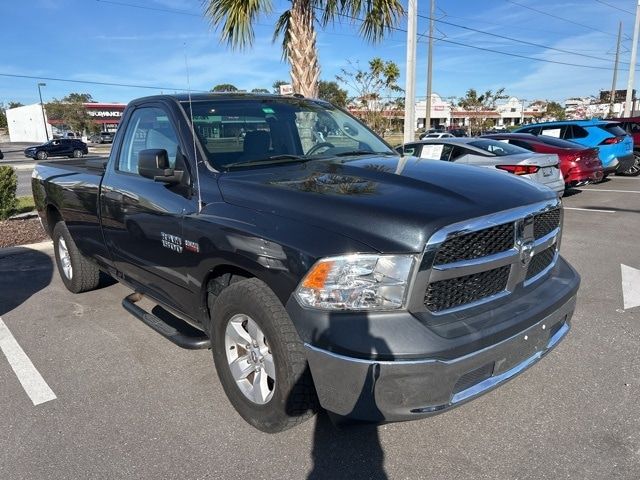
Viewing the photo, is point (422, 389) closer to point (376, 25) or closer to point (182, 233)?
point (182, 233)

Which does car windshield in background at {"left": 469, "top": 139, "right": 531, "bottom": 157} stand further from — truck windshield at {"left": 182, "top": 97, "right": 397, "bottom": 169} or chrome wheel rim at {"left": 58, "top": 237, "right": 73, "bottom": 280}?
chrome wheel rim at {"left": 58, "top": 237, "right": 73, "bottom": 280}

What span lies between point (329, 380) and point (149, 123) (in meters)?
2.62

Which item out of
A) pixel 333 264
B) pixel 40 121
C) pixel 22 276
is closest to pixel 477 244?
pixel 333 264

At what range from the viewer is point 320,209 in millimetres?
2510

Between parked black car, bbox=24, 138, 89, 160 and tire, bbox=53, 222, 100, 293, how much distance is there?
124 ft

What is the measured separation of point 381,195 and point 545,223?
1.05 m

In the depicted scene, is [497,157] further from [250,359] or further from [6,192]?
[6,192]

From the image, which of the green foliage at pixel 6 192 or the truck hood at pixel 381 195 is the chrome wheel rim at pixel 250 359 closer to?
the truck hood at pixel 381 195

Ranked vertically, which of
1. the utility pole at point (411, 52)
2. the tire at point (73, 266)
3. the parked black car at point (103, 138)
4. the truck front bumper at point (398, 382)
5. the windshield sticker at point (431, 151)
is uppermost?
the utility pole at point (411, 52)

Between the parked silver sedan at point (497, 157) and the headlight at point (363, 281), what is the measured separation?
6.71 metres

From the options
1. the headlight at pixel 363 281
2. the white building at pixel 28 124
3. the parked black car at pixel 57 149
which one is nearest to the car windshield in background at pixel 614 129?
the headlight at pixel 363 281

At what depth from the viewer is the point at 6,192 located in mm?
8805

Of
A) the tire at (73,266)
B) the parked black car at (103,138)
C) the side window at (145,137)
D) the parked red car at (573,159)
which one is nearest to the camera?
the side window at (145,137)

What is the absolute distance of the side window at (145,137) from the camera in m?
3.57
